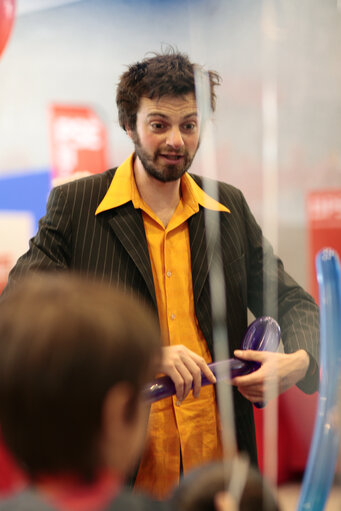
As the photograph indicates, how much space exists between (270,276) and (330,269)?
0.30 m

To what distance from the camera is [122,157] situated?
836mm

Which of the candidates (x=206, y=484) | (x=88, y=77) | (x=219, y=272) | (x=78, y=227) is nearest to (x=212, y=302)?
(x=219, y=272)

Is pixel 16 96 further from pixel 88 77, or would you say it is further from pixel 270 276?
pixel 270 276

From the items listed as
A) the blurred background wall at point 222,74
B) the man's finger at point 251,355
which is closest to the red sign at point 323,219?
the blurred background wall at point 222,74

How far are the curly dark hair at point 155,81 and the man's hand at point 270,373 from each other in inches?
10.5

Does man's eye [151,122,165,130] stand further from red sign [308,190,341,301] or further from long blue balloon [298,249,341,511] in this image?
long blue balloon [298,249,341,511]

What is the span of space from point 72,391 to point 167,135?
0.43 meters

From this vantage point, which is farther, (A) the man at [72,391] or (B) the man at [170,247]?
(B) the man at [170,247]

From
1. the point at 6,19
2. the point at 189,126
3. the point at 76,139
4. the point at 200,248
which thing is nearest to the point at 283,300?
the point at 200,248

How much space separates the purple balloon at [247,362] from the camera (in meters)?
0.53

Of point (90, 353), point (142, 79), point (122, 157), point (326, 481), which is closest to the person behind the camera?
point (90, 353)

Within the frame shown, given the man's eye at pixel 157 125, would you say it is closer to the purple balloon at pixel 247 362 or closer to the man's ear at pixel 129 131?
the man's ear at pixel 129 131

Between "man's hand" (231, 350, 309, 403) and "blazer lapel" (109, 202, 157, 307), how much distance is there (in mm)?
152

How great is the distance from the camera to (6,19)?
30.3 inches
